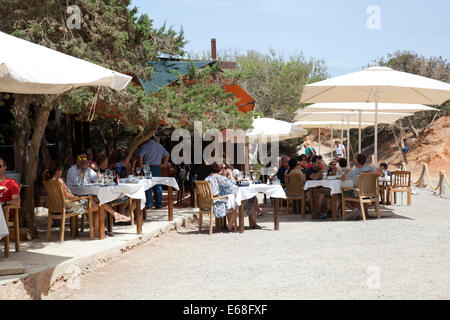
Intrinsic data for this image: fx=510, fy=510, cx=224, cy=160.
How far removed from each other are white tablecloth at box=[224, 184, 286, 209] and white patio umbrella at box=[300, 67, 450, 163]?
2.56 m

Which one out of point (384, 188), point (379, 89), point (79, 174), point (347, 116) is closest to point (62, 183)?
point (79, 174)

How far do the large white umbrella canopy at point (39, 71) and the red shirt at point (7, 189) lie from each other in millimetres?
1540

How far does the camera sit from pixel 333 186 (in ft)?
32.0

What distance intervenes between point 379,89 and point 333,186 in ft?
9.39

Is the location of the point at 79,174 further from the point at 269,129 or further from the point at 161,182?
the point at 269,129

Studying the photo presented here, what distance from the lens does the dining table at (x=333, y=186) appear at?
9758 mm

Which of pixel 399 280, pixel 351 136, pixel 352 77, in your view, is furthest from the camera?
pixel 351 136

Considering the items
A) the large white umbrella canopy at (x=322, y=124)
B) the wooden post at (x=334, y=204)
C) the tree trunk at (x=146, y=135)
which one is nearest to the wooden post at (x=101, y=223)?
the tree trunk at (x=146, y=135)

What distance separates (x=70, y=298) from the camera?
4895 mm

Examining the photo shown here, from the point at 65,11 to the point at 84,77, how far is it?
378 cm

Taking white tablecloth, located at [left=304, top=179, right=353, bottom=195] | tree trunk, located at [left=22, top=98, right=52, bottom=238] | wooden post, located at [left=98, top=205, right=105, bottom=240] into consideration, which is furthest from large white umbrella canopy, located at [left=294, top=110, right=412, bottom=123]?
tree trunk, located at [left=22, top=98, right=52, bottom=238]

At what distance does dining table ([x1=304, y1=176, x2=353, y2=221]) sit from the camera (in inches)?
384
